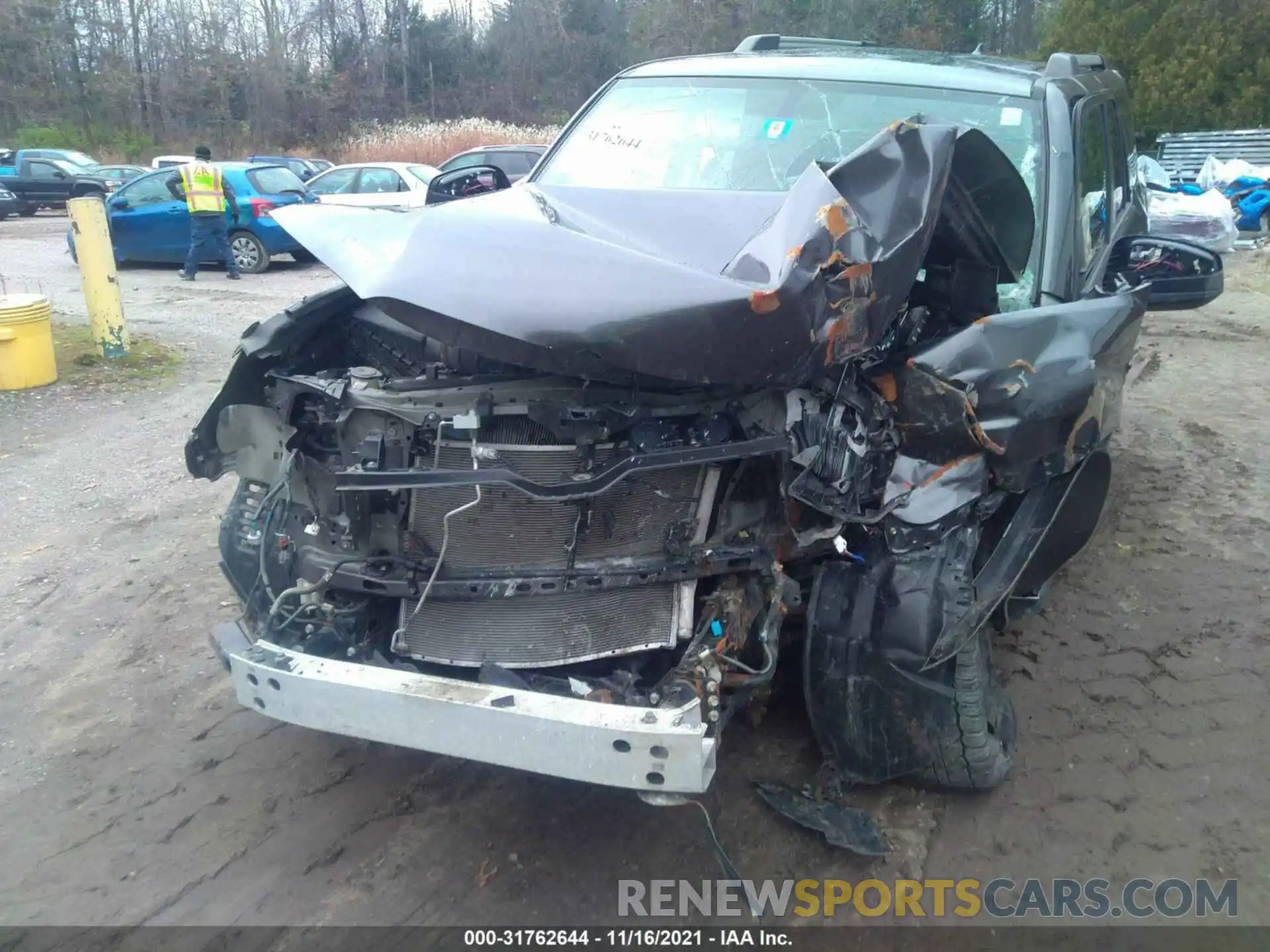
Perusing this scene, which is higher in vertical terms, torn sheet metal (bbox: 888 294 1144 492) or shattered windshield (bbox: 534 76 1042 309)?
shattered windshield (bbox: 534 76 1042 309)

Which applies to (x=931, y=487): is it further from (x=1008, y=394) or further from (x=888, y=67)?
(x=888, y=67)

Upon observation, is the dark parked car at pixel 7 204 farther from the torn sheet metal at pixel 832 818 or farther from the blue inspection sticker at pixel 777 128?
the torn sheet metal at pixel 832 818

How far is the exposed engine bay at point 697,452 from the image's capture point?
7.59 ft

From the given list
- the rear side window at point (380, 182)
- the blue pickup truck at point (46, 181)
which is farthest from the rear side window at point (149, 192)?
the blue pickup truck at point (46, 181)

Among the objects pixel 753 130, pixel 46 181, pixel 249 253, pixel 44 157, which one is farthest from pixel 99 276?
pixel 44 157

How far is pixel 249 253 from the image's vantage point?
44.4ft

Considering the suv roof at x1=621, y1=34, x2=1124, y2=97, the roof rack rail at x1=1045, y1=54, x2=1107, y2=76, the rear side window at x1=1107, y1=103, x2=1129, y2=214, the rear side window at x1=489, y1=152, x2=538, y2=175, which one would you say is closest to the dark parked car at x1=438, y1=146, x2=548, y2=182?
the rear side window at x1=489, y1=152, x2=538, y2=175

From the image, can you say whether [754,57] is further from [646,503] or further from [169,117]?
[169,117]

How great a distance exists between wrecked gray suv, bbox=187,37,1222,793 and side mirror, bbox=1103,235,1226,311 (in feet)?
1.66

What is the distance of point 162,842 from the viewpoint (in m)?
2.79

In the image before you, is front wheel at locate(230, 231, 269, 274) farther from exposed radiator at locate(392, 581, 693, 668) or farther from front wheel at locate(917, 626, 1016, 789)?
front wheel at locate(917, 626, 1016, 789)

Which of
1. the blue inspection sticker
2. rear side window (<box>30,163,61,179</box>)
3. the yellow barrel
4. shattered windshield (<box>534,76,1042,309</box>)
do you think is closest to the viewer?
shattered windshield (<box>534,76,1042,309</box>)

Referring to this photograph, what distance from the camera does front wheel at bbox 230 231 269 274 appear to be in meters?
13.4

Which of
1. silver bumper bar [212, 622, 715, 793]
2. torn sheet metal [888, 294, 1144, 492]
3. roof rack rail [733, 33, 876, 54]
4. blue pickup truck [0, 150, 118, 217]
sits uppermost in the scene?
roof rack rail [733, 33, 876, 54]
